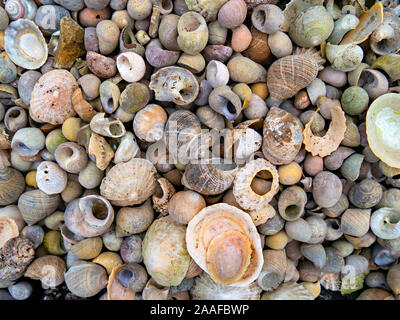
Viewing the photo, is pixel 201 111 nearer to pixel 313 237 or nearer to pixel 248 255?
pixel 248 255

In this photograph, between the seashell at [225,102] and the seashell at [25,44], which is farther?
the seashell at [25,44]

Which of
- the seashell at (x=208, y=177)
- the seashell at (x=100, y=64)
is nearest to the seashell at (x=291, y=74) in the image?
the seashell at (x=208, y=177)

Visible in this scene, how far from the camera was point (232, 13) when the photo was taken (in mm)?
1983

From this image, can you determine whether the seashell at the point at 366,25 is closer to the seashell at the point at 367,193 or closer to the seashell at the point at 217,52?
the seashell at the point at 217,52

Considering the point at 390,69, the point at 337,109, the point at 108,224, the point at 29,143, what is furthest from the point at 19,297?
the point at 390,69

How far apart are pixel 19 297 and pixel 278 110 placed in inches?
94.2

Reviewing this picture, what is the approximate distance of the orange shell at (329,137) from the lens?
6.68 ft

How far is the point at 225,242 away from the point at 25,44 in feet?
7.08

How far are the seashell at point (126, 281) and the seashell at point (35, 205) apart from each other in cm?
71

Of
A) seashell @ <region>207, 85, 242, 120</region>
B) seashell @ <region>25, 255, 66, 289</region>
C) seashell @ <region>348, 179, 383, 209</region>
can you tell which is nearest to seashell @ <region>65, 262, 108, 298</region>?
seashell @ <region>25, 255, 66, 289</region>

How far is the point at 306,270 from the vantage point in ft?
7.26

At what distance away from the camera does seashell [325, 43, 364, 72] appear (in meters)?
2.03

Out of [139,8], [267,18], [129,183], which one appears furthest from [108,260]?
[267,18]

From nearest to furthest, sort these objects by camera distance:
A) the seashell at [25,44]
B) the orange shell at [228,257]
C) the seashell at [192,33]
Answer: the orange shell at [228,257] < the seashell at [192,33] < the seashell at [25,44]
